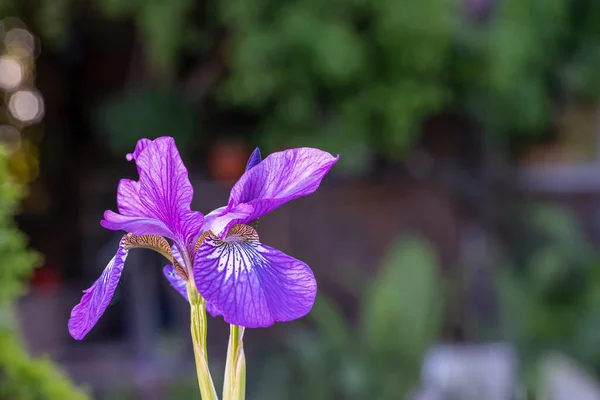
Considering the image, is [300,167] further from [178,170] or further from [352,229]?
[352,229]

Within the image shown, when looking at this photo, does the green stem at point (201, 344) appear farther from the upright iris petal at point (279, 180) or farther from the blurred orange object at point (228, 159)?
the blurred orange object at point (228, 159)

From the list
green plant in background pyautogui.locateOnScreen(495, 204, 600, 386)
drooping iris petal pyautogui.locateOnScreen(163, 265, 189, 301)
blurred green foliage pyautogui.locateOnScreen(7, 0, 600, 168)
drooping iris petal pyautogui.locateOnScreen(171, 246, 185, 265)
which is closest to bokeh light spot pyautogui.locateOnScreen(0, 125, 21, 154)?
blurred green foliage pyautogui.locateOnScreen(7, 0, 600, 168)

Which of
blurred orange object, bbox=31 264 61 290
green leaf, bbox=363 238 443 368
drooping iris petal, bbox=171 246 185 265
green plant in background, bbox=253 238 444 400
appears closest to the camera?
drooping iris petal, bbox=171 246 185 265

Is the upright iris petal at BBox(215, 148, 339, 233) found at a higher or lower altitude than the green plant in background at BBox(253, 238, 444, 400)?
higher

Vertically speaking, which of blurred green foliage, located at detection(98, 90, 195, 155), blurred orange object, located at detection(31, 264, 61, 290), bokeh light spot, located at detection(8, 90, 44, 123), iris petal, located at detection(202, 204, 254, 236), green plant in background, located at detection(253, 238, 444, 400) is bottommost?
green plant in background, located at detection(253, 238, 444, 400)

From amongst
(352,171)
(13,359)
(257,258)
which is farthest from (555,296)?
(257,258)

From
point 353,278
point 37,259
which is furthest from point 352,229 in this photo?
point 37,259

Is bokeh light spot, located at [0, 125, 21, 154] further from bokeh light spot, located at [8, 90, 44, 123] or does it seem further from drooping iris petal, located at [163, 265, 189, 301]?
drooping iris petal, located at [163, 265, 189, 301]
